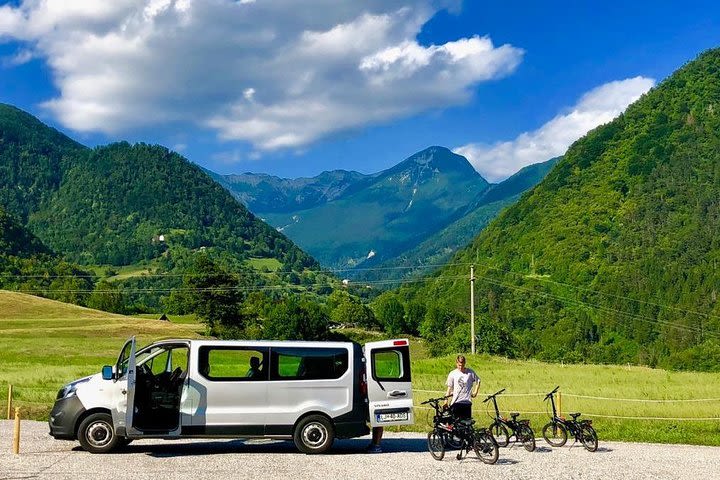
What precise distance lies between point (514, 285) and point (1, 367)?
159218 millimetres

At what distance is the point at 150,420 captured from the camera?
736 inches

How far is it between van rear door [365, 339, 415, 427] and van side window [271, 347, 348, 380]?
779 millimetres

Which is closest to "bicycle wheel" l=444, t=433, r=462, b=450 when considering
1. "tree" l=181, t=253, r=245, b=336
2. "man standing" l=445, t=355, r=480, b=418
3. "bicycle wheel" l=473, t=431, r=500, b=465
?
"bicycle wheel" l=473, t=431, r=500, b=465

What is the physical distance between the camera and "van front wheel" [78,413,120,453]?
18609 millimetres

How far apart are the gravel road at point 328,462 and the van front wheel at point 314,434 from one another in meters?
0.26

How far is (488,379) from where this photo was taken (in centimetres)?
5388

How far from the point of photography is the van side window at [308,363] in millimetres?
19281

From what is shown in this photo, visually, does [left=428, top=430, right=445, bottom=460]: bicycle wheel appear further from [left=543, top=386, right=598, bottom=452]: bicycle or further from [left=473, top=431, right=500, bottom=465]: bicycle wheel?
[left=543, top=386, right=598, bottom=452]: bicycle

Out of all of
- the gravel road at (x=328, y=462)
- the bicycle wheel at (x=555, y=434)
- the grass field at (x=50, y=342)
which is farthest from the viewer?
the grass field at (x=50, y=342)

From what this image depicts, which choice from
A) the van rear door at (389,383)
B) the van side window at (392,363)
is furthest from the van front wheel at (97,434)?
the van side window at (392,363)

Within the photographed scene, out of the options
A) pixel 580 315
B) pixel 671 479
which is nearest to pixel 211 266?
pixel 580 315

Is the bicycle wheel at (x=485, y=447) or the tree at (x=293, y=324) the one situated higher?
the tree at (x=293, y=324)

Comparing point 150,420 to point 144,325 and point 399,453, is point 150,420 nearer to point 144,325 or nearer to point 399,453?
point 399,453

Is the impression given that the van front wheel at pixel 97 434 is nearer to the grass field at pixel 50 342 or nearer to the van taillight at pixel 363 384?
the van taillight at pixel 363 384
